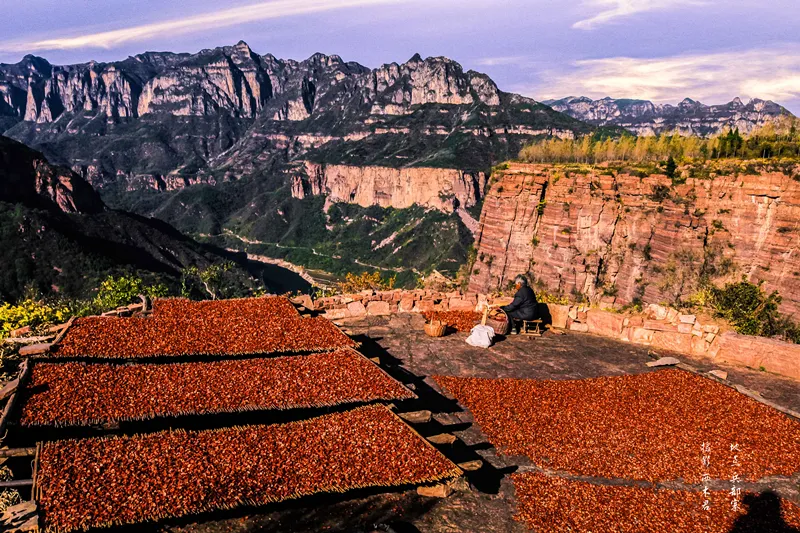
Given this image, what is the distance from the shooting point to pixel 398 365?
75.0 feet

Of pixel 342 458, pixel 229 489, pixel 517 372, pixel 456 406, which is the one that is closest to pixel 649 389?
pixel 517 372

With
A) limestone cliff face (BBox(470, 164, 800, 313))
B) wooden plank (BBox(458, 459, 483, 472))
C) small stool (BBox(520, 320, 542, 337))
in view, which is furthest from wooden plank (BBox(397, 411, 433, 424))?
limestone cliff face (BBox(470, 164, 800, 313))

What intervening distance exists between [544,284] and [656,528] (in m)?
94.6

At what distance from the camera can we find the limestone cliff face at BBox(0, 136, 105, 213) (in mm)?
139125

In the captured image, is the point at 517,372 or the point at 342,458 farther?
the point at 517,372

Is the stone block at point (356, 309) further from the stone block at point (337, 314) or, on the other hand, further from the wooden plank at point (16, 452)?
the wooden plank at point (16, 452)

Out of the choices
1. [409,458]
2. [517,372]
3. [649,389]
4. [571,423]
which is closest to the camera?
[409,458]

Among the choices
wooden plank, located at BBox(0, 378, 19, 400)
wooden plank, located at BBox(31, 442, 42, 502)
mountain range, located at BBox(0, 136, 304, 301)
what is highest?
wooden plank, located at BBox(0, 378, 19, 400)

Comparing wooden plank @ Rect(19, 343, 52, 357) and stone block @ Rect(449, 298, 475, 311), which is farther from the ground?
wooden plank @ Rect(19, 343, 52, 357)

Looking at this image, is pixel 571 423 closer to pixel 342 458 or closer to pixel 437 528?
pixel 437 528

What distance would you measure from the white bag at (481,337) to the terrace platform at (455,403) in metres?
0.38

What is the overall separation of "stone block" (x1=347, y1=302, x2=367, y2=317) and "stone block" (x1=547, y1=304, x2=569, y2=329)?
35.2ft

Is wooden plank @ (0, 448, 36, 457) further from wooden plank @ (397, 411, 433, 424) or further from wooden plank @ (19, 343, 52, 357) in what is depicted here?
wooden plank @ (397, 411, 433, 424)

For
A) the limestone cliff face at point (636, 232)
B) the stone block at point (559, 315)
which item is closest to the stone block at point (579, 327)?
the stone block at point (559, 315)
